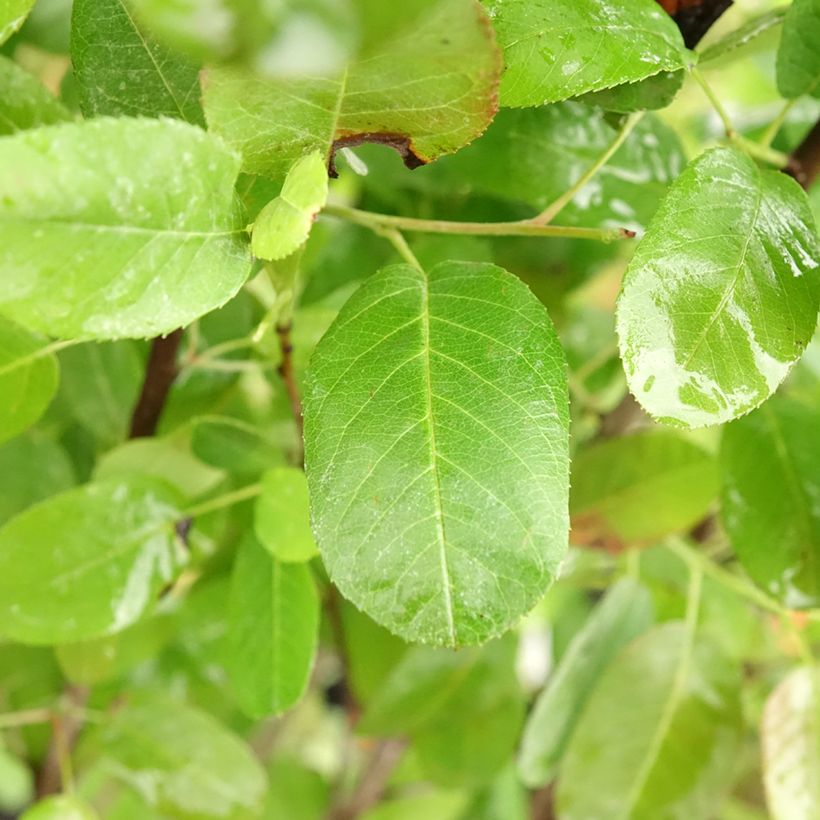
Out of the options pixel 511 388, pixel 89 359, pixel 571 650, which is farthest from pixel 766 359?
pixel 89 359

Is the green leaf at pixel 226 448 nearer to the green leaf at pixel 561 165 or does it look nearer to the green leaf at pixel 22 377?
the green leaf at pixel 22 377

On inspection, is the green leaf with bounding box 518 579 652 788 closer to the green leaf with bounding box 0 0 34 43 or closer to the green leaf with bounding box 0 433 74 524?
the green leaf with bounding box 0 433 74 524

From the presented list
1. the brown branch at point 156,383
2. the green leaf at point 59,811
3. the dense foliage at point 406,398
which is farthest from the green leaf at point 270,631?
the green leaf at point 59,811

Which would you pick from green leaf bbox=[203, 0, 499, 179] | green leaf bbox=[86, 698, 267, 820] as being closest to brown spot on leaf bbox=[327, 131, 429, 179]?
green leaf bbox=[203, 0, 499, 179]

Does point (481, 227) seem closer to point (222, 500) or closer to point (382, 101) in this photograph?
point (382, 101)

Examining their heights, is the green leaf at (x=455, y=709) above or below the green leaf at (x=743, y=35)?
below

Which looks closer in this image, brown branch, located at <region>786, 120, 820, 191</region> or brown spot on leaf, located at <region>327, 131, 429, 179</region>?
brown spot on leaf, located at <region>327, 131, 429, 179</region>
